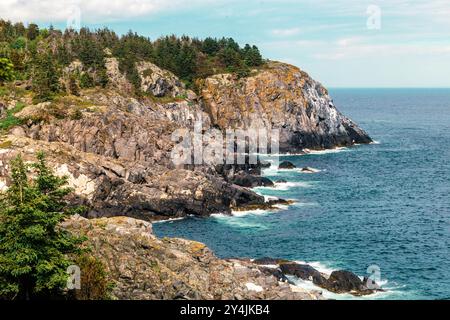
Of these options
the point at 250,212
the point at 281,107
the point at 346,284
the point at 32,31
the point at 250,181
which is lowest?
the point at 346,284

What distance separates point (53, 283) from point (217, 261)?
1812cm

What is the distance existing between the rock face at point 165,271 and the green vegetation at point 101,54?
7394 cm

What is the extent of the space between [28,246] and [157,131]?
7621 cm

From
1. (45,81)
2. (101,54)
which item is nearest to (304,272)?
(45,81)

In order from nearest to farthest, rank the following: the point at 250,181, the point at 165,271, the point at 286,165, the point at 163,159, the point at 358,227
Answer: the point at 165,271 < the point at 358,227 < the point at 163,159 < the point at 250,181 < the point at 286,165

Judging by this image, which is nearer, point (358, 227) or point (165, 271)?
point (165, 271)

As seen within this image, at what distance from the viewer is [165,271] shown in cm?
4188

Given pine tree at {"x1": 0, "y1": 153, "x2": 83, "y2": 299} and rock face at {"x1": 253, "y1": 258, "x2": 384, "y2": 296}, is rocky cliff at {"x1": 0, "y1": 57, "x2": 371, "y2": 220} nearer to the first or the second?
rock face at {"x1": 253, "y1": 258, "x2": 384, "y2": 296}

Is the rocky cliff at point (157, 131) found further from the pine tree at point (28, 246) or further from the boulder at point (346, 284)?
the pine tree at point (28, 246)

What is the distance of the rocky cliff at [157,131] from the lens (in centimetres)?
Answer: 8188

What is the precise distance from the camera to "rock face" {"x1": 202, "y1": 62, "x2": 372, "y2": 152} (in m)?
147

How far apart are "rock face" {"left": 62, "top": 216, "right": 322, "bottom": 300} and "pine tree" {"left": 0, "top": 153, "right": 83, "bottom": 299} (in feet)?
24.2

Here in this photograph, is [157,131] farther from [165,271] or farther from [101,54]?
[165,271]
